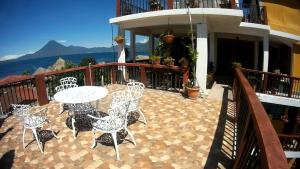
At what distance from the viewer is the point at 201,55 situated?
8.66 metres

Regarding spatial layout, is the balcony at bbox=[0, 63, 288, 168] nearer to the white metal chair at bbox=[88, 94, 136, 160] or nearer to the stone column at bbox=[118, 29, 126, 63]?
the white metal chair at bbox=[88, 94, 136, 160]

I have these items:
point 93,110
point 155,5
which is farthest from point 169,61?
point 93,110

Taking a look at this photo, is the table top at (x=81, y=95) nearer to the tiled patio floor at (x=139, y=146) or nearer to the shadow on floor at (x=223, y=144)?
the tiled patio floor at (x=139, y=146)

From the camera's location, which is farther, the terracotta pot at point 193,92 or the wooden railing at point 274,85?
the wooden railing at point 274,85

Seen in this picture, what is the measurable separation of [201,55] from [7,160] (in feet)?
22.4

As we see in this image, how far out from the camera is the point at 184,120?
638 cm

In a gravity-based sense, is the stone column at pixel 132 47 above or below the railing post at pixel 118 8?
below

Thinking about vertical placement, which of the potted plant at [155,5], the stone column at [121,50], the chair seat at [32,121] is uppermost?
the potted plant at [155,5]

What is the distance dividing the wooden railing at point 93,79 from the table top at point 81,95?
231 centimetres

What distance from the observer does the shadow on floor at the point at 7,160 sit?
15.0 feet

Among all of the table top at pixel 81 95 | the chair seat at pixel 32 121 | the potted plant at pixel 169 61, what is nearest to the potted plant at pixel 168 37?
the potted plant at pixel 169 61

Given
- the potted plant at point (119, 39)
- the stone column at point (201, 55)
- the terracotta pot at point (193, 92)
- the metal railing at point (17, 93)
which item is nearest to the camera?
the metal railing at point (17, 93)

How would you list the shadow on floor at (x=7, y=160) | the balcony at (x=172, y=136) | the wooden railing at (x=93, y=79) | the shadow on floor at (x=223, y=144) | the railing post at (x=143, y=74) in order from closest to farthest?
the balcony at (x=172, y=136), the shadow on floor at (x=223, y=144), the shadow on floor at (x=7, y=160), the wooden railing at (x=93, y=79), the railing post at (x=143, y=74)

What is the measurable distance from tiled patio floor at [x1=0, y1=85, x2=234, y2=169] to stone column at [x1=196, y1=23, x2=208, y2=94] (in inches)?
76.2
